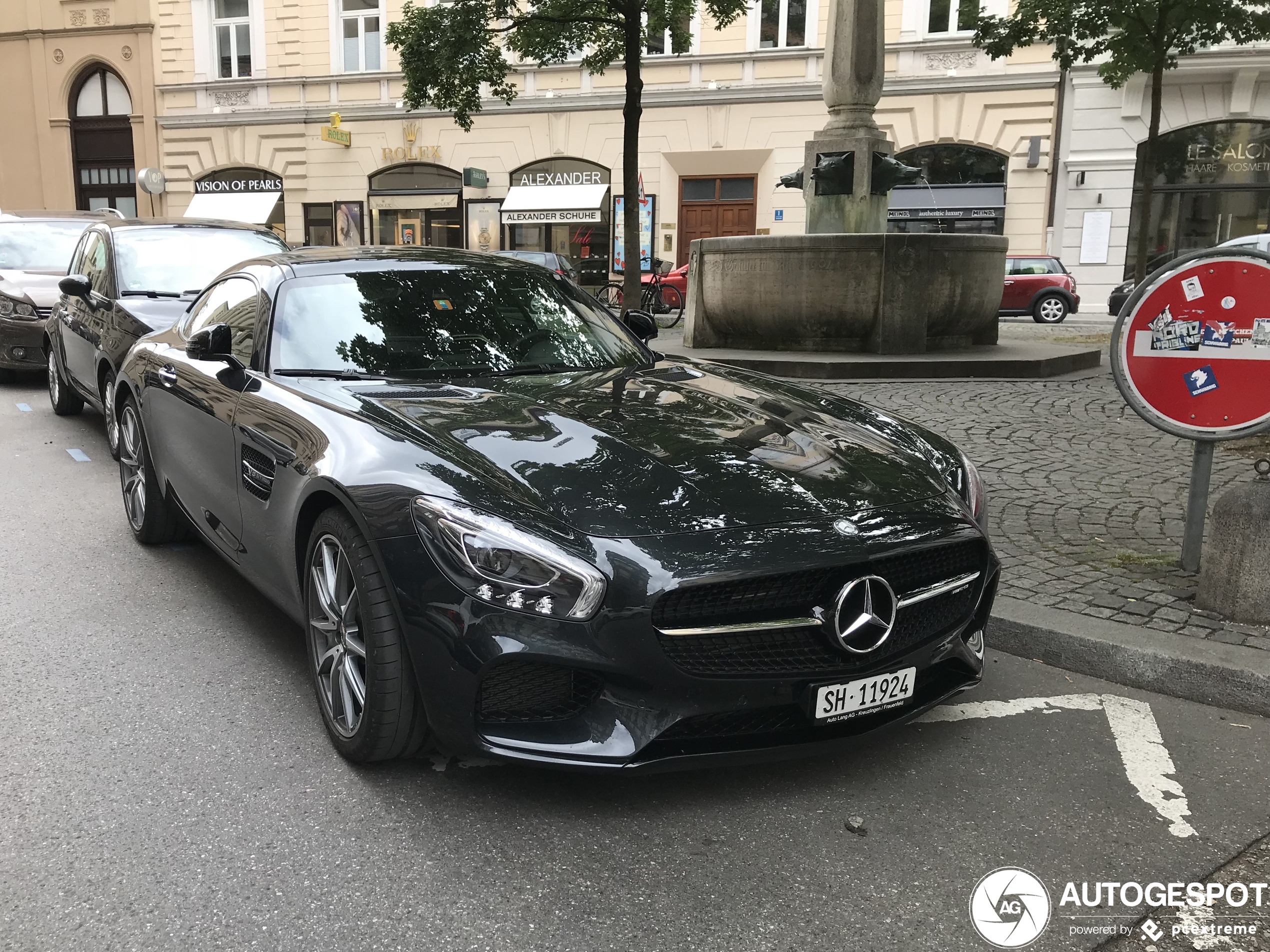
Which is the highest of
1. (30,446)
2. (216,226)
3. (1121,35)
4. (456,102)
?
(1121,35)

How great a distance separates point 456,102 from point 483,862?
1652cm

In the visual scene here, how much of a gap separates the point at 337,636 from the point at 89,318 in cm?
579

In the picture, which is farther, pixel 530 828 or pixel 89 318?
pixel 89 318

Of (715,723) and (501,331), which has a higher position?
(501,331)

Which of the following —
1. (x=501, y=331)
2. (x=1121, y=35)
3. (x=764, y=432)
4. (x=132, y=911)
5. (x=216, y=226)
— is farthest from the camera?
(x=1121, y=35)

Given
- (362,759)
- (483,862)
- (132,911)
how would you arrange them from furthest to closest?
(362,759) < (483,862) < (132,911)

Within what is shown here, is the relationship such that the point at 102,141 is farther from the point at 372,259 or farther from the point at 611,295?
the point at 372,259

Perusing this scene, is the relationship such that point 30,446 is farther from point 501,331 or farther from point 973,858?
point 973,858

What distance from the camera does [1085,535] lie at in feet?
16.8

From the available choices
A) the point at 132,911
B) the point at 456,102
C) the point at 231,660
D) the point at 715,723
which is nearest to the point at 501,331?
the point at 231,660

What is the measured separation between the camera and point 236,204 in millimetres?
31500

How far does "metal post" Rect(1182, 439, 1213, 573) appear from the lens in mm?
4312

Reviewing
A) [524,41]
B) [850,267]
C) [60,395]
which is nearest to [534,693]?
[60,395]

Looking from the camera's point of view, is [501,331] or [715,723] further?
[501,331]
